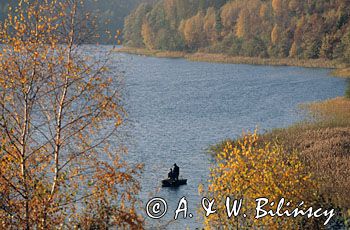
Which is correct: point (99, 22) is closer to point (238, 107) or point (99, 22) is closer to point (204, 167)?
point (204, 167)

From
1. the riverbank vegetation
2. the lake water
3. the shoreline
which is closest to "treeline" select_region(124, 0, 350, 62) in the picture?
the shoreline

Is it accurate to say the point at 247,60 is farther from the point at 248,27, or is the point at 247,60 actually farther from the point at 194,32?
the point at 194,32

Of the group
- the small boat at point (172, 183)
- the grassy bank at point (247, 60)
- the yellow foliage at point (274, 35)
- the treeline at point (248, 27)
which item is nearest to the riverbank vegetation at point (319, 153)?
the small boat at point (172, 183)

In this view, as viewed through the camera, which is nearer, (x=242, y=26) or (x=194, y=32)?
(x=242, y=26)

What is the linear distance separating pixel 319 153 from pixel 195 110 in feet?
82.0

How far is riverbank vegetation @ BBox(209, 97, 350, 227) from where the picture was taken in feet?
61.4

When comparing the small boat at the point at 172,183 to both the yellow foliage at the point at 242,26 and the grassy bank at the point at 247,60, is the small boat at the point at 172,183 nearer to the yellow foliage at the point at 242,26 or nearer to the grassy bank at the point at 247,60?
the grassy bank at the point at 247,60

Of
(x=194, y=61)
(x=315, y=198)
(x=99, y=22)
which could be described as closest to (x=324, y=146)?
(x=315, y=198)

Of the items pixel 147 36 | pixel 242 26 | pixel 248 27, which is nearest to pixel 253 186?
pixel 248 27

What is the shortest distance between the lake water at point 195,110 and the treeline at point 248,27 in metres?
16.0

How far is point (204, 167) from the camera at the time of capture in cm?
3581

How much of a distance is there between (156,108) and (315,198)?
128ft

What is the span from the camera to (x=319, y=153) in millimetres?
33656

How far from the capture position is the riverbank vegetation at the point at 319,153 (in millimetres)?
18703
